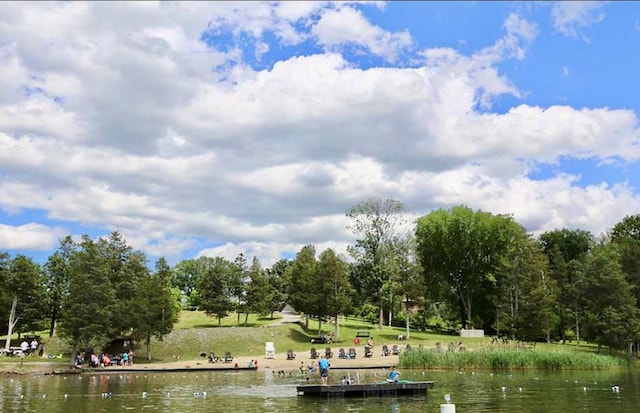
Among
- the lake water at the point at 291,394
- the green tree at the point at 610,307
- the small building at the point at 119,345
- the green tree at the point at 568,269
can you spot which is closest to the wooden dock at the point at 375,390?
the lake water at the point at 291,394

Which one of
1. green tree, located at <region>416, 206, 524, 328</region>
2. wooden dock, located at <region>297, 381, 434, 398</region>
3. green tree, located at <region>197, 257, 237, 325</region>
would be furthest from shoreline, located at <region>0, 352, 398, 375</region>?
green tree, located at <region>416, 206, 524, 328</region>

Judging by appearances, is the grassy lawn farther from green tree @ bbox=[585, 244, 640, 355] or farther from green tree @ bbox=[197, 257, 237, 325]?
green tree @ bbox=[197, 257, 237, 325]

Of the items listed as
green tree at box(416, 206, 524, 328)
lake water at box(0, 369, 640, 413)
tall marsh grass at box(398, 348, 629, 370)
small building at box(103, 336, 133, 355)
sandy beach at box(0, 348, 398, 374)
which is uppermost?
green tree at box(416, 206, 524, 328)

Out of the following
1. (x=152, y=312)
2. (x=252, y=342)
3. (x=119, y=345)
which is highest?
(x=152, y=312)

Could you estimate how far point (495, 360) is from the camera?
174 feet

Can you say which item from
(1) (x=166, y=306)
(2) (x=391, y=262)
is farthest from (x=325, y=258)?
(1) (x=166, y=306)

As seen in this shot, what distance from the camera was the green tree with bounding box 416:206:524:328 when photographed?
96938 mm

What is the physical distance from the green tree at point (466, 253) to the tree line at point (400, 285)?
0.17 metres

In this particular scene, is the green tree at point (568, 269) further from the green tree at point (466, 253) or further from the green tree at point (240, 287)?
the green tree at point (240, 287)

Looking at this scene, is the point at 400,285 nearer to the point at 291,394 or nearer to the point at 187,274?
the point at 291,394

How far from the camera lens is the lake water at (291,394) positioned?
1181 inches

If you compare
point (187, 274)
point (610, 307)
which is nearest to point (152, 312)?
point (610, 307)

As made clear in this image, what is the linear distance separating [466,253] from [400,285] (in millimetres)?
18768

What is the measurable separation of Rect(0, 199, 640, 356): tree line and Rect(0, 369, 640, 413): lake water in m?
13.6
